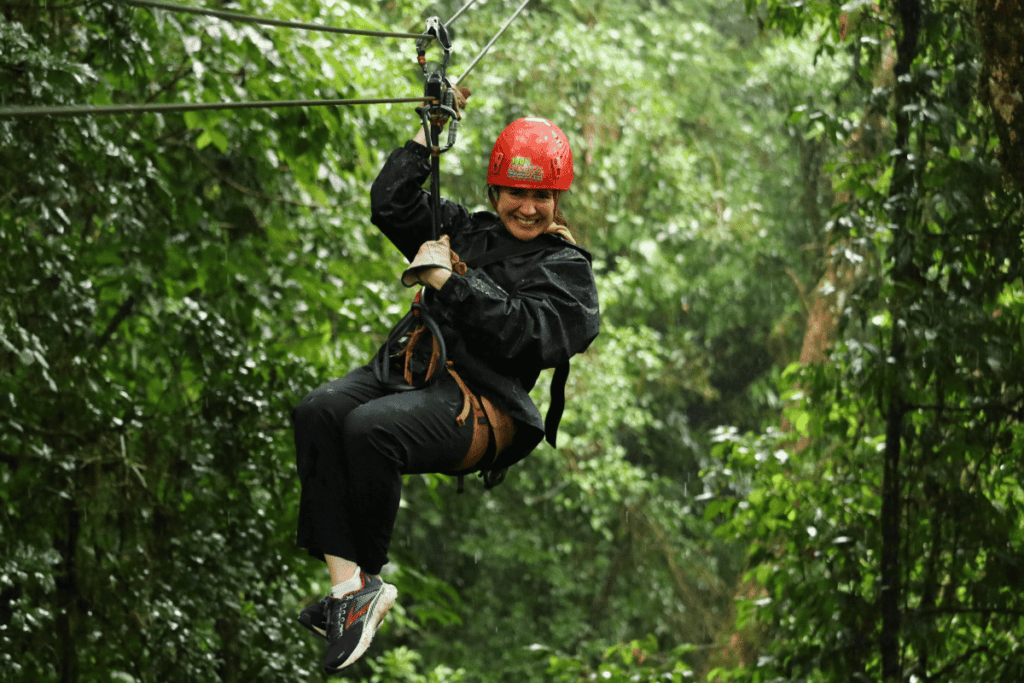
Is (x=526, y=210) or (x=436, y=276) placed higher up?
(x=526, y=210)

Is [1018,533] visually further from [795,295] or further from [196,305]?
[795,295]

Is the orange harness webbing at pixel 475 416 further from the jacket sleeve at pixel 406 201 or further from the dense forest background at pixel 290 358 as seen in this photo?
the dense forest background at pixel 290 358

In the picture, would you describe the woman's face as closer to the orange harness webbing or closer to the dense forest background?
the orange harness webbing

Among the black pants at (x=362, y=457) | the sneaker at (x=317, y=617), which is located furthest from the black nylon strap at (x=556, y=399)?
the sneaker at (x=317, y=617)

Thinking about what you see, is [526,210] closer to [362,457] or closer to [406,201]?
[406,201]

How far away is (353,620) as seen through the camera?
248 centimetres

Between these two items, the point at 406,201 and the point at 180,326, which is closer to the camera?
the point at 406,201

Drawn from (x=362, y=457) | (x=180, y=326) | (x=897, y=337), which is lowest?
(x=362, y=457)

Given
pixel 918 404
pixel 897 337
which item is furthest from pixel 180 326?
pixel 918 404

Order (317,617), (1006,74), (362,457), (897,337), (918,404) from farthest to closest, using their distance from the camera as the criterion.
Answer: (918,404), (897,337), (1006,74), (317,617), (362,457)

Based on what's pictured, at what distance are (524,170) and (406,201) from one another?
1.00 feet

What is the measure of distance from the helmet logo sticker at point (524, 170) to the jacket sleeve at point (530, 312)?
0.62ft

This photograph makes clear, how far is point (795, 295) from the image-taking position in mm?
13844

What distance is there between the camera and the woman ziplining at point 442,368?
2484 mm
